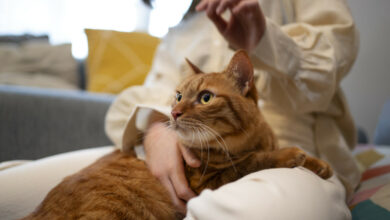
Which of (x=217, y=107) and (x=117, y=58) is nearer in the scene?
(x=217, y=107)

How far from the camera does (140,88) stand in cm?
119

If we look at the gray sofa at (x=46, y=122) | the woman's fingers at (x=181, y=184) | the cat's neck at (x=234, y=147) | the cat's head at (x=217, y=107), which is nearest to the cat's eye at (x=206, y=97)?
the cat's head at (x=217, y=107)

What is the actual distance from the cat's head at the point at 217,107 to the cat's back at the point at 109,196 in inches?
8.0

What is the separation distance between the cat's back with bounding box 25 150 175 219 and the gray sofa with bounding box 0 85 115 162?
35.1 inches

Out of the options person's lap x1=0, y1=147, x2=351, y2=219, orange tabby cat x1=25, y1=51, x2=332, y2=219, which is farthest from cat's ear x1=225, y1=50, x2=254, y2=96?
person's lap x1=0, y1=147, x2=351, y2=219

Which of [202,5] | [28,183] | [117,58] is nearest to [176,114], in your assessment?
[202,5]

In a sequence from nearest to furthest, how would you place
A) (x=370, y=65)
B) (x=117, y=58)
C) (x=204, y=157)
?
(x=204, y=157), (x=370, y=65), (x=117, y=58)

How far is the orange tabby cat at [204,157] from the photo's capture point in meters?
0.69

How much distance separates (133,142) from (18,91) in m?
1.03

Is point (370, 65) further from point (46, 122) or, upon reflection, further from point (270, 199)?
point (46, 122)

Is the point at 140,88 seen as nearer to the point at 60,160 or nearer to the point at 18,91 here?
the point at 60,160

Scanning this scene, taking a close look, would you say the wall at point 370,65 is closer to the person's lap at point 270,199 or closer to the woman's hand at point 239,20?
the woman's hand at point 239,20

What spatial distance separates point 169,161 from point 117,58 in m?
1.68

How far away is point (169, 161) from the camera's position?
81 centimetres
